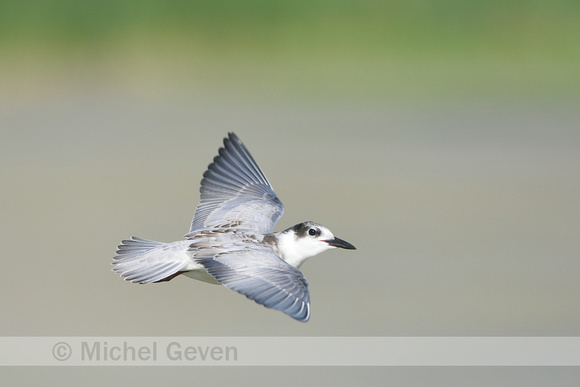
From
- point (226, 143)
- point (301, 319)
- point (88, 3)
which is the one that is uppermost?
point (88, 3)

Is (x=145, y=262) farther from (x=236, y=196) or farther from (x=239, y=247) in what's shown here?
(x=236, y=196)

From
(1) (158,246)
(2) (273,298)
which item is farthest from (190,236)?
(2) (273,298)

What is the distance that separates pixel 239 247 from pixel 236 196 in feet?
2.81

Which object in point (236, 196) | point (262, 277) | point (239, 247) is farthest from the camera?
point (236, 196)

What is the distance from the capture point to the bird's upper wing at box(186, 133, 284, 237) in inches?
207

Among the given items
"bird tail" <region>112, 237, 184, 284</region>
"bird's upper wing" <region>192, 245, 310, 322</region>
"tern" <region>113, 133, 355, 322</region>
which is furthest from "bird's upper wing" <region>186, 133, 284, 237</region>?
"bird's upper wing" <region>192, 245, 310, 322</region>

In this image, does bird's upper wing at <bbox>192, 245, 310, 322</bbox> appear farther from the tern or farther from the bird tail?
the bird tail

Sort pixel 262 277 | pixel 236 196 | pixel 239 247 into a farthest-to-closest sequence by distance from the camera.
Result: pixel 236 196
pixel 239 247
pixel 262 277

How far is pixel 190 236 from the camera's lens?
4941mm

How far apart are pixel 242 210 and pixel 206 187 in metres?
0.28

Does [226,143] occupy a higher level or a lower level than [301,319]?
higher

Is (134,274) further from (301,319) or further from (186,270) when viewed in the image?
(301,319)

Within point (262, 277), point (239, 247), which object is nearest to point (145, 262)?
point (239, 247)

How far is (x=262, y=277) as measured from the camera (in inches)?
171
